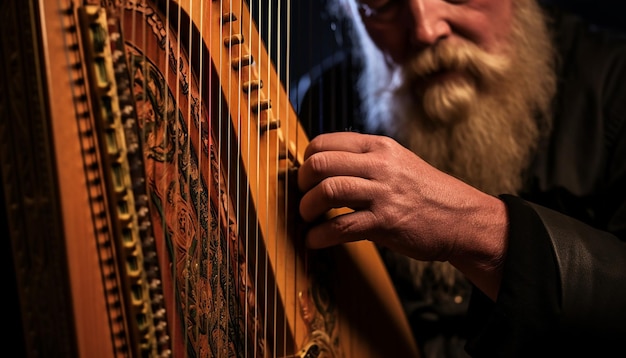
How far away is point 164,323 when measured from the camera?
0.65m

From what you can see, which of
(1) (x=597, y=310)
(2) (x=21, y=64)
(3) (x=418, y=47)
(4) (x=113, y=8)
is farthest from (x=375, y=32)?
(2) (x=21, y=64)

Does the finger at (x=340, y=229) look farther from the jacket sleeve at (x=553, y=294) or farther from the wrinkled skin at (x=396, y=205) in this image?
the jacket sleeve at (x=553, y=294)

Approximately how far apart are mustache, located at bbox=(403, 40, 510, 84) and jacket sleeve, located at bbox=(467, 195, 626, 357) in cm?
35

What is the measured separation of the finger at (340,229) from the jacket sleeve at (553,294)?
212mm

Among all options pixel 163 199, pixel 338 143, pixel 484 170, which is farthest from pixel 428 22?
pixel 163 199

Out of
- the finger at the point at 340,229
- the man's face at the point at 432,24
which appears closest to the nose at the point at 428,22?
the man's face at the point at 432,24

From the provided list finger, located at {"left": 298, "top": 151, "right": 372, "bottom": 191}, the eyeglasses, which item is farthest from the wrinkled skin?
the eyeglasses

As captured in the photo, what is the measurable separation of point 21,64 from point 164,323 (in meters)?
0.24

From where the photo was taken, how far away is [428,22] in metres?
1.31

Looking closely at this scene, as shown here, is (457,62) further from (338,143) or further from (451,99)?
A: (338,143)

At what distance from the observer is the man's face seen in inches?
51.5

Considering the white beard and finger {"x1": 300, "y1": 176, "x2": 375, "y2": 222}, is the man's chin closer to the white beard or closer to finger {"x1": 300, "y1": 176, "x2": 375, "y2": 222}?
the white beard

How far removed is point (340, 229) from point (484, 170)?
0.55 metres

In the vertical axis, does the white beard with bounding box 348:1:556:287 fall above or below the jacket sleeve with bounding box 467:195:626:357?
above
